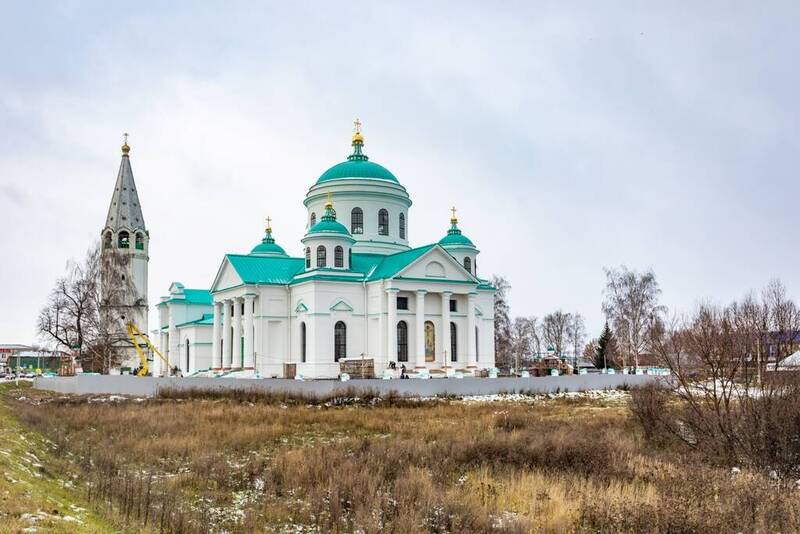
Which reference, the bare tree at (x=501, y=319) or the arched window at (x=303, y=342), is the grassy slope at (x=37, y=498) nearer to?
the arched window at (x=303, y=342)

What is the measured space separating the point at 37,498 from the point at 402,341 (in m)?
34.7

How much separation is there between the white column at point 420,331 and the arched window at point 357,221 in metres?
8.21

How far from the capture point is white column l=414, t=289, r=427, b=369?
4425cm

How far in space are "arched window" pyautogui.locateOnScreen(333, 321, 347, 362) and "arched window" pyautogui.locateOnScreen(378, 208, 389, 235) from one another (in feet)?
28.2

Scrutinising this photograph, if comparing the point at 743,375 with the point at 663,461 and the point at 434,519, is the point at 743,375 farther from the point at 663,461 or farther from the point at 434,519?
the point at 434,519

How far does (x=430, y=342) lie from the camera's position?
150ft

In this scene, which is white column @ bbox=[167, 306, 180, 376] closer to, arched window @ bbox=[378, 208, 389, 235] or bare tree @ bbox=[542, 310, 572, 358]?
arched window @ bbox=[378, 208, 389, 235]

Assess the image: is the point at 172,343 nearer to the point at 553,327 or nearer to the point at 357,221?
the point at 357,221

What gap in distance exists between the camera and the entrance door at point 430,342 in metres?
45.6

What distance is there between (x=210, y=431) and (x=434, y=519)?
12.1 meters

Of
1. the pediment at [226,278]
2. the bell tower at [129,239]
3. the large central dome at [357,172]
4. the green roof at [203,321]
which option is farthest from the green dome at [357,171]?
the bell tower at [129,239]

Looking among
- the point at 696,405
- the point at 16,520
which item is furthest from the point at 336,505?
the point at 696,405

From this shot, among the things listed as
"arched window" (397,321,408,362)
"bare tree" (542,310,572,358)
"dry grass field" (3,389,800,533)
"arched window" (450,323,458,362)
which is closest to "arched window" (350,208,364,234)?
"arched window" (397,321,408,362)

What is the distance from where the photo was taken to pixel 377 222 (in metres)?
51.3
